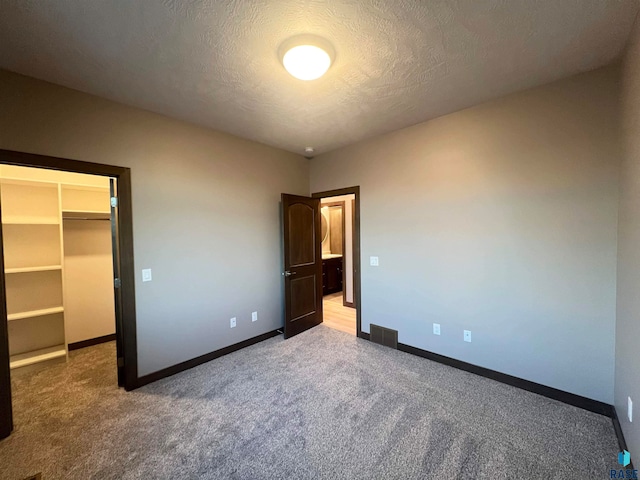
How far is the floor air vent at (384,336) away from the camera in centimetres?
316

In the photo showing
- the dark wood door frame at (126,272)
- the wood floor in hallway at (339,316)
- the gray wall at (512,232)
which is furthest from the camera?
the wood floor in hallway at (339,316)

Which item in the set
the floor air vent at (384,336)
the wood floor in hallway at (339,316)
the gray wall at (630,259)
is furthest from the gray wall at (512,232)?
the wood floor in hallway at (339,316)

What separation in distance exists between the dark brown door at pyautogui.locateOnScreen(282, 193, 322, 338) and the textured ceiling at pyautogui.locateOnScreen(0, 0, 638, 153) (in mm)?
1503

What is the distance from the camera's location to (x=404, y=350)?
10.1ft

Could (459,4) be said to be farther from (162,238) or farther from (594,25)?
(162,238)

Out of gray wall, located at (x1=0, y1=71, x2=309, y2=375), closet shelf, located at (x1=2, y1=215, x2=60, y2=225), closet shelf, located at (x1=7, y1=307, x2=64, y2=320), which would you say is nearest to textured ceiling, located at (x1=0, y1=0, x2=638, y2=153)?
gray wall, located at (x1=0, y1=71, x2=309, y2=375)

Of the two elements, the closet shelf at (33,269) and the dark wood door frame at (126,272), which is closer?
the dark wood door frame at (126,272)

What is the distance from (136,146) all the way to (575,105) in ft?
12.5

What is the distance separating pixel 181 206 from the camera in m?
2.73

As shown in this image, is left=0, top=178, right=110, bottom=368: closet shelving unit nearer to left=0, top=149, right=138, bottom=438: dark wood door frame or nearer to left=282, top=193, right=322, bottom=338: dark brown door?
left=0, top=149, right=138, bottom=438: dark wood door frame

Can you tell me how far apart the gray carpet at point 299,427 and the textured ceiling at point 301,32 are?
2624 mm

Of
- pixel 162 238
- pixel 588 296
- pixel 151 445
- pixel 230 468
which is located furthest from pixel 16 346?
pixel 588 296

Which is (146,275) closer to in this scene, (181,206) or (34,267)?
(181,206)

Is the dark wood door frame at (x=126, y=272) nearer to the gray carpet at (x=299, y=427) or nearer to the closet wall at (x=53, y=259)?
the gray carpet at (x=299, y=427)
